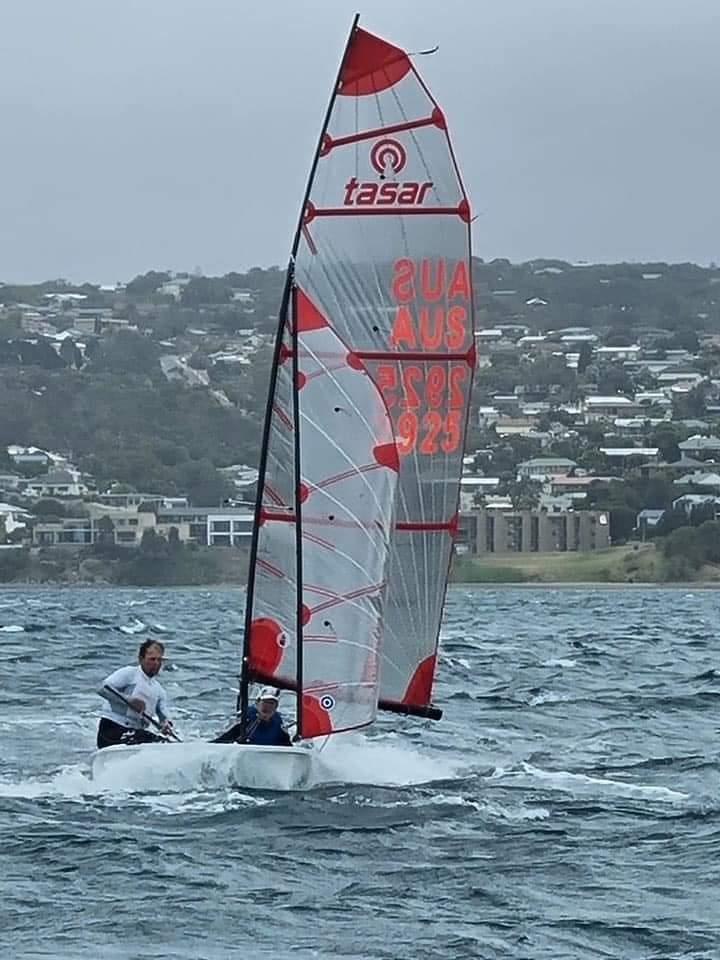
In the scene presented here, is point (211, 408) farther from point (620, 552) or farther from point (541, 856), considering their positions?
point (541, 856)

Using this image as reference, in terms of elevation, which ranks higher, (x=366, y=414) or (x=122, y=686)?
(x=366, y=414)

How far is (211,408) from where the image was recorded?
4038 inches

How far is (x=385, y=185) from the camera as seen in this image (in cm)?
1552

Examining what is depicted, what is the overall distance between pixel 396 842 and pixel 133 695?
8.42ft

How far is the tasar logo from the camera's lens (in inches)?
608

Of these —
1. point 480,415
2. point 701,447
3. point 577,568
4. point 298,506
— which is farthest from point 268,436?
point 480,415

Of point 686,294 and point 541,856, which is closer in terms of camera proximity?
point 541,856

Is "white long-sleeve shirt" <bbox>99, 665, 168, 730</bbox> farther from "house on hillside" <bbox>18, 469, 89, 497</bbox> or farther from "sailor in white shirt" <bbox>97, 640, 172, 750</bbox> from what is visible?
"house on hillside" <bbox>18, 469, 89, 497</bbox>

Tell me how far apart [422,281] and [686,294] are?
128m

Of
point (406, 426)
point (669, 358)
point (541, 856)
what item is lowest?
Answer: point (541, 856)

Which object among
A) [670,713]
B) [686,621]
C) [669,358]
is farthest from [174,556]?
[670,713]

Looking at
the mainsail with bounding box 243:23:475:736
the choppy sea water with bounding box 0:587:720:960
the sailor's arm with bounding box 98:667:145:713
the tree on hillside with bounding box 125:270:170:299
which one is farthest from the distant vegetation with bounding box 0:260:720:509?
the sailor's arm with bounding box 98:667:145:713

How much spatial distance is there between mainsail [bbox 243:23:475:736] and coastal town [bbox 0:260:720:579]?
2370 inches

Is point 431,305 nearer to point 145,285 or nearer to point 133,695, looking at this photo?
point 133,695
